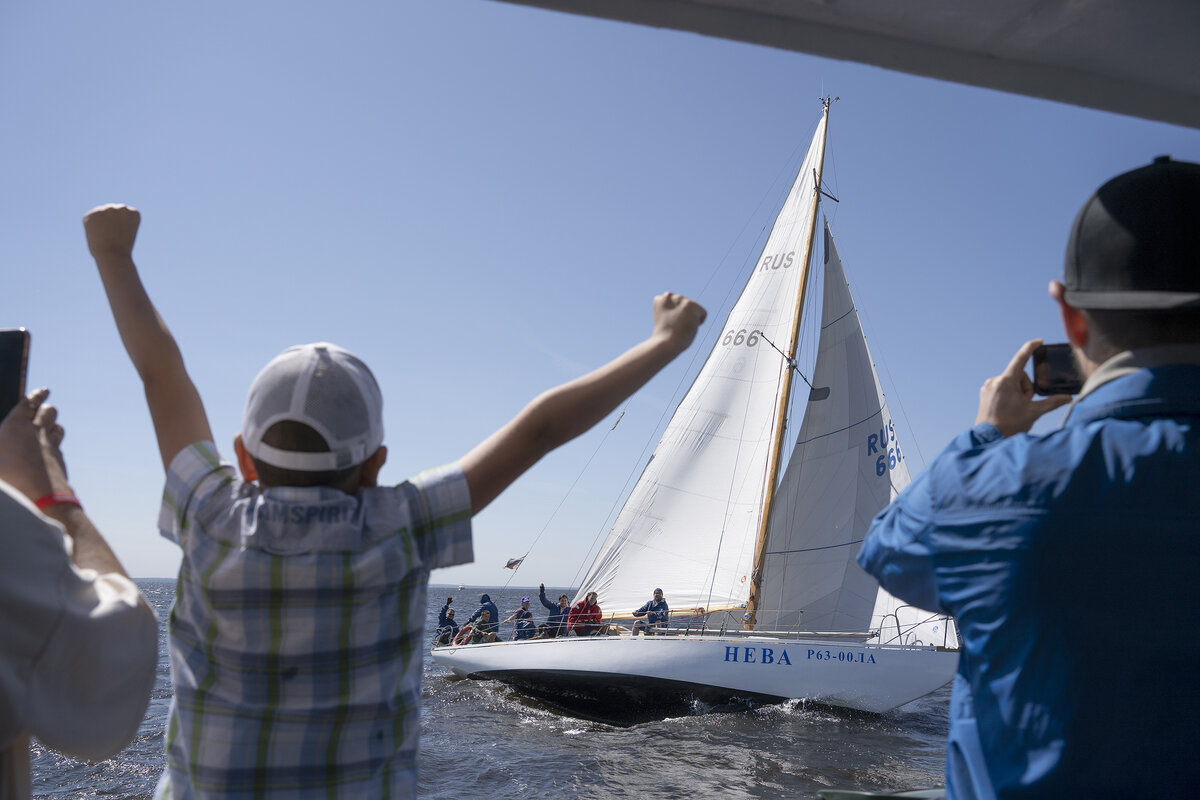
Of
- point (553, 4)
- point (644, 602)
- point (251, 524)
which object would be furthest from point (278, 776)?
point (644, 602)

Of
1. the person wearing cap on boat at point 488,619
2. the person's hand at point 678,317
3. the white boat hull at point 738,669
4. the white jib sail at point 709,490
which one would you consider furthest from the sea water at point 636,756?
the person's hand at point 678,317

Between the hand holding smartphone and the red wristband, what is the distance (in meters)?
0.14

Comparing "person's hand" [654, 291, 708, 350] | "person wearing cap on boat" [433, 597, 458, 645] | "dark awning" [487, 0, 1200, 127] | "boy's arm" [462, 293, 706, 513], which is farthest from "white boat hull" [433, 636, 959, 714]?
"boy's arm" [462, 293, 706, 513]

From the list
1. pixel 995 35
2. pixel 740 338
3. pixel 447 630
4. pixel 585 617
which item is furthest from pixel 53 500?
pixel 740 338

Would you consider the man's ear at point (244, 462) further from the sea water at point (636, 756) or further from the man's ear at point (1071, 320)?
the sea water at point (636, 756)

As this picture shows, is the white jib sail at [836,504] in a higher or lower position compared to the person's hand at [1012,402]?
lower

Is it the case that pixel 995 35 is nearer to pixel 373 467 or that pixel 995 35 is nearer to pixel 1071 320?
pixel 1071 320

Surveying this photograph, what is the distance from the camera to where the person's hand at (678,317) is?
1.46m

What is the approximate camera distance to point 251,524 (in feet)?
3.59

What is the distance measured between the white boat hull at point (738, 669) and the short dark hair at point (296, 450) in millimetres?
12350

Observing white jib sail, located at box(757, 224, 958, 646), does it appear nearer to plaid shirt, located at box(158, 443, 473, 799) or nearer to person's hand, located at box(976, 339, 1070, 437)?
person's hand, located at box(976, 339, 1070, 437)

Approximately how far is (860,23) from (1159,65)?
70cm

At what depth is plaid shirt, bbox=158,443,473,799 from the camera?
1071mm

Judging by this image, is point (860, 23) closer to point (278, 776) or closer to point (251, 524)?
point (251, 524)
